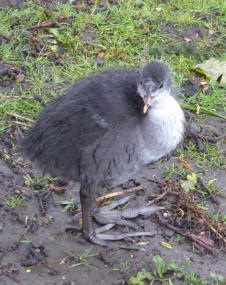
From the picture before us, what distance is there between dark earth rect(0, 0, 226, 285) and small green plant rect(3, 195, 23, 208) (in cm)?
3

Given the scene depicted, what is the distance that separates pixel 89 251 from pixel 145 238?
1.46 feet

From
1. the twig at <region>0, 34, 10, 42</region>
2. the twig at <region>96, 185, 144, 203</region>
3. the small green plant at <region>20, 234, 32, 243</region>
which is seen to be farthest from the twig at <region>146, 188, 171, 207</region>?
the twig at <region>0, 34, 10, 42</region>

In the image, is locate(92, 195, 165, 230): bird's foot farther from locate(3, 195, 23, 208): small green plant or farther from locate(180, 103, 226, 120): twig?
locate(180, 103, 226, 120): twig

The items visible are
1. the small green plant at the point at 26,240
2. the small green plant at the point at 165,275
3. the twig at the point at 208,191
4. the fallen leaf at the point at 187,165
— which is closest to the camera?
the small green plant at the point at 165,275

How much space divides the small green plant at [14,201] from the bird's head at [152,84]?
124 centimetres

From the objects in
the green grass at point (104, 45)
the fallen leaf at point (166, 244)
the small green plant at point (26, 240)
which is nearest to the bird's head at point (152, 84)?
the fallen leaf at point (166, 244)

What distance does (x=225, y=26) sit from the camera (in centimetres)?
614

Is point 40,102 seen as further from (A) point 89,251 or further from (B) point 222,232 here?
(B) point 222,232

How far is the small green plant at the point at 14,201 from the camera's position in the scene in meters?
3.85

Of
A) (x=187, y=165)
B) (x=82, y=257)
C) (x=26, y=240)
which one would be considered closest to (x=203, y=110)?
(x=187, y=165)

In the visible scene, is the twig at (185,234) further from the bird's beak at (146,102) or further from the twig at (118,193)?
the bird's beak at (146,102)

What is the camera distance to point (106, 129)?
3389mm

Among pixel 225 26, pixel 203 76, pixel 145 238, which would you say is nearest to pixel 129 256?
pixel 145 238

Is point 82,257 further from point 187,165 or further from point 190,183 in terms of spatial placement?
point 187,165
